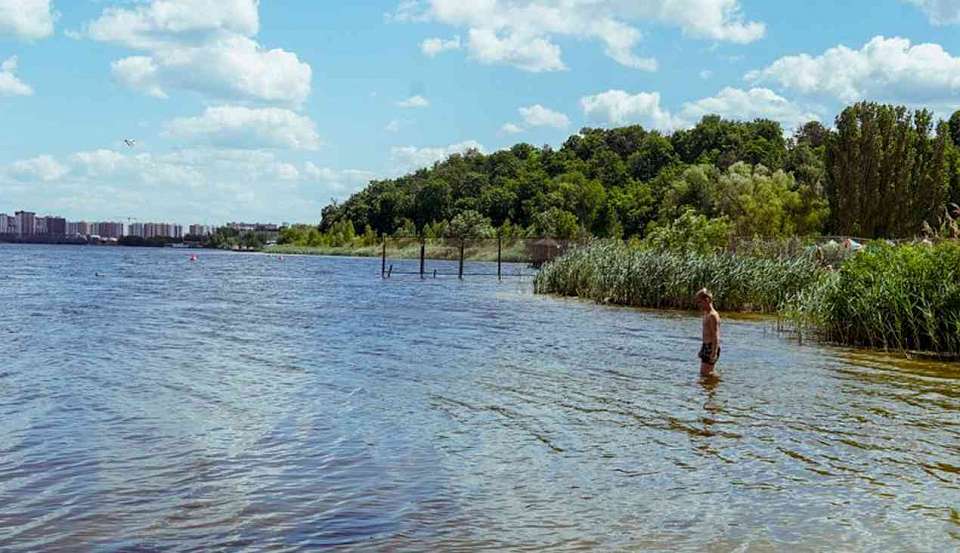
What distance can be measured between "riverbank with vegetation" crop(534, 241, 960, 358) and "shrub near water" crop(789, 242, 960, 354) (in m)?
0.02

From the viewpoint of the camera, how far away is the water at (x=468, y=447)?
8562mm

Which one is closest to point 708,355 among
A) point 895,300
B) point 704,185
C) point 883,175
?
point 895,300

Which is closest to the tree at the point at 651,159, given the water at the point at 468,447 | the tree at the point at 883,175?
the tree at the point at 883,175

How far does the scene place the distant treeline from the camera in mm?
62062

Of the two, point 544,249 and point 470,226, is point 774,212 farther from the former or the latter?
point 470,226

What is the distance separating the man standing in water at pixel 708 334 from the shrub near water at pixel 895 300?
20.8ft

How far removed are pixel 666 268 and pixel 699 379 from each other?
19531 millimetres

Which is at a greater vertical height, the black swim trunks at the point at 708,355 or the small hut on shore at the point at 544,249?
the small hut on shore at the point at 544,249

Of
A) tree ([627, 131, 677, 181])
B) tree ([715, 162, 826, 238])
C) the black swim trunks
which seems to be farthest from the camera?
tree ([627, 131, 677, 181])

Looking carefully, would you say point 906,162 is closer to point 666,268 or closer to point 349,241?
point 666,268

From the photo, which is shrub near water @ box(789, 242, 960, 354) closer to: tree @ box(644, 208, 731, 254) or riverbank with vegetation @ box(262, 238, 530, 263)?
tree @ box(644, 208, 731, 254)

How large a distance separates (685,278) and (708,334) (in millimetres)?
18536

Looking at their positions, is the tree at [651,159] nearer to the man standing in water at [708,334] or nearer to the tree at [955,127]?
the tree at [955,127]

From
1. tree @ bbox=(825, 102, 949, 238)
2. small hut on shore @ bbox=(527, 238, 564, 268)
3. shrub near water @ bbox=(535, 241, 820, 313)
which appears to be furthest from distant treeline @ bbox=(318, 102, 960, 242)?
small hut on shore @ bbox=(527, 238, 564, 268)
